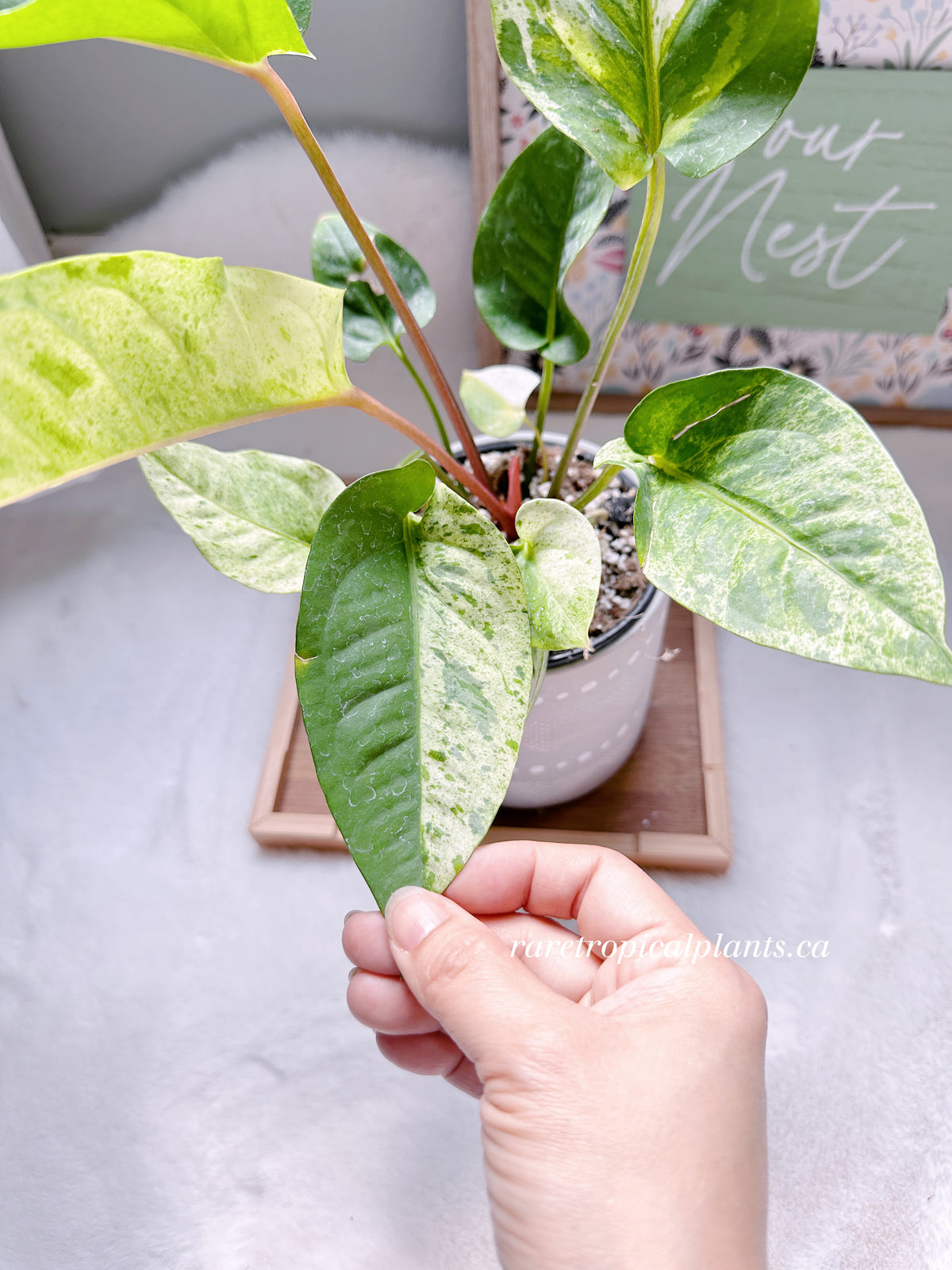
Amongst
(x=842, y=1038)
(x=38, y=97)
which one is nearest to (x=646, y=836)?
(x=842, y=1038)

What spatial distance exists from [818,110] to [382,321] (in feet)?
1.25

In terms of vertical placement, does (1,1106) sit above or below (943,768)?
below

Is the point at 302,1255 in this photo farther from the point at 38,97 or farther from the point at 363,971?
the point at 38,97

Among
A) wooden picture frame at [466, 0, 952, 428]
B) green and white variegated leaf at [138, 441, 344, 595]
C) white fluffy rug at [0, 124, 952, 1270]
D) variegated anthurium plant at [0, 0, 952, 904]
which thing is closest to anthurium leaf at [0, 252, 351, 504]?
variegated anthurium plant at [0, 0, 952, 904]

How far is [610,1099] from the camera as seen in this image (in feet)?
1.39

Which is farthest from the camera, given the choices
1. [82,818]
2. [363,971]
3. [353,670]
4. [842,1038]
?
[82,818]

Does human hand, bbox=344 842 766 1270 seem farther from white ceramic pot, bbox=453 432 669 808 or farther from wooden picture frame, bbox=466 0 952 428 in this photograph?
wooden picture frame, bbox=466 0 952 428

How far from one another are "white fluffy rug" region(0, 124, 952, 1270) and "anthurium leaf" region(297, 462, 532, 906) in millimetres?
434

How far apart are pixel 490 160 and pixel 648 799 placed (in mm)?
555

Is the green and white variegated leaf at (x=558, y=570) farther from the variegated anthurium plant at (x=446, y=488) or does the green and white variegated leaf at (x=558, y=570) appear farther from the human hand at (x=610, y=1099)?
the human hand at (x=610, y=1099)

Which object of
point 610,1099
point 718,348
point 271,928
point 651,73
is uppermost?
point 651,73

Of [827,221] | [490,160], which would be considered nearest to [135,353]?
[490,160]

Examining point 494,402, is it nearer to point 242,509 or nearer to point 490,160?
point 242,509

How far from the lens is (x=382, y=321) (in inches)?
24.3
